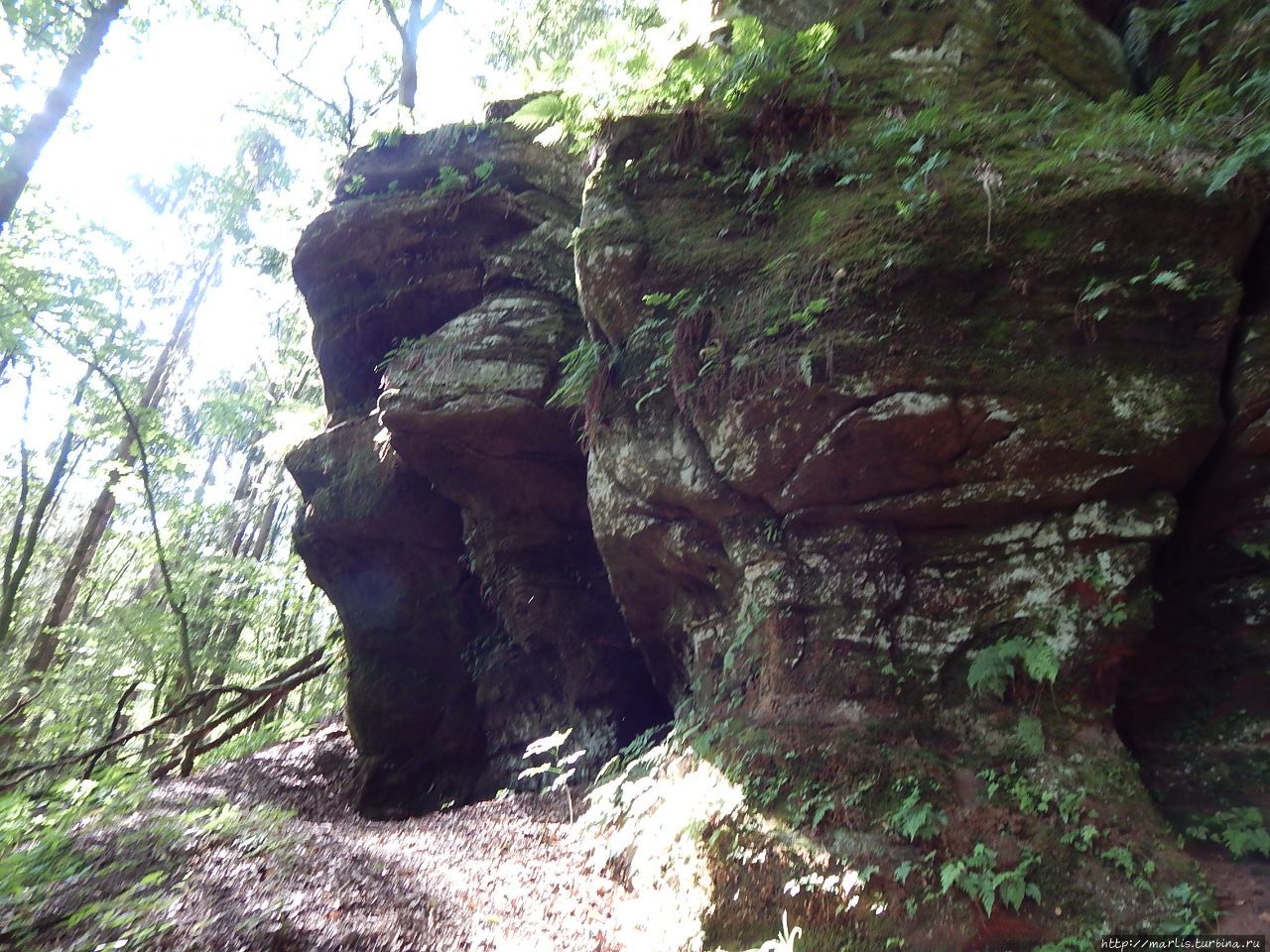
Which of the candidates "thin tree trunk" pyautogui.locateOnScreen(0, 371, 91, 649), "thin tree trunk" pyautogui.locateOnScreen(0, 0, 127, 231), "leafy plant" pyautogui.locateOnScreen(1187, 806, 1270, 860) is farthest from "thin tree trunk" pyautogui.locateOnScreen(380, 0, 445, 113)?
"leafy plant" pyautogui.locateOnScreen(1187, 806, 1270, 860)

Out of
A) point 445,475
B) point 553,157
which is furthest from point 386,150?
point 445,475

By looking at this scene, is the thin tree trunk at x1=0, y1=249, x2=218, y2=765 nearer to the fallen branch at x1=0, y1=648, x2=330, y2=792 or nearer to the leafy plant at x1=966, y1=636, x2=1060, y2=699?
the fallen branch at x1=0, y1=648, x2=330, y2=792

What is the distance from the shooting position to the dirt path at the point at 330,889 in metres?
3.81

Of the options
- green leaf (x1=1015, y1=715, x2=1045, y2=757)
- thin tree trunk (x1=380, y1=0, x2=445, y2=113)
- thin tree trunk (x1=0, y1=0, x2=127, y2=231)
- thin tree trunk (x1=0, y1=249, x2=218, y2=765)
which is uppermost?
thin tree trunk (x1=380, y1=0, x2=445, y2=113)

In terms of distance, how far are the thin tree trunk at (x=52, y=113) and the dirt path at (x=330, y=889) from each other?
24.4 ft

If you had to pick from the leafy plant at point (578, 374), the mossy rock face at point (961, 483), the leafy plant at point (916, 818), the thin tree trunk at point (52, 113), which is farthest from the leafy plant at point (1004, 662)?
the thin tree trunk at point (52, 113)

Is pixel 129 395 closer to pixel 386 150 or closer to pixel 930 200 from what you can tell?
pixel 386 150

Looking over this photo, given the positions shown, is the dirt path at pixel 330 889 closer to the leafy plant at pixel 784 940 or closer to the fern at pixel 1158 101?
the leafy plant at pixel 784 940

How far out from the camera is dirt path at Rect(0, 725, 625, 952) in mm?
3814

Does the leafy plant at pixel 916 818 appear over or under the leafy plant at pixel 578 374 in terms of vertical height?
under

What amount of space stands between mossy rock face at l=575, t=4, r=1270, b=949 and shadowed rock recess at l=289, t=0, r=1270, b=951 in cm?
2

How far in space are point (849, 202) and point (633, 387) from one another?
8.56 feet

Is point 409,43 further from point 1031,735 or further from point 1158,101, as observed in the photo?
point 1031,735

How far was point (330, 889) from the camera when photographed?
14.6ft
